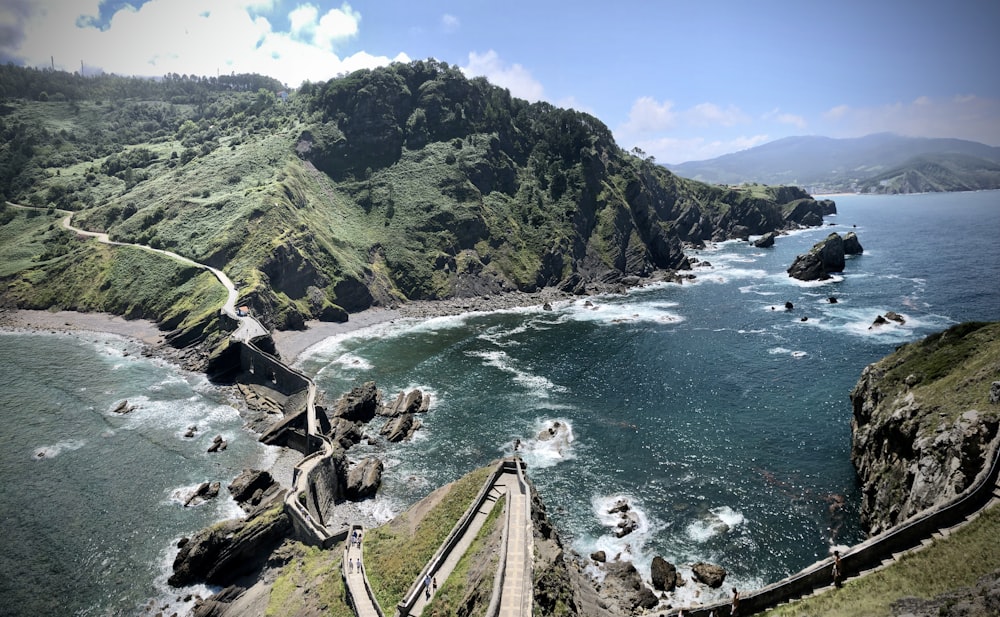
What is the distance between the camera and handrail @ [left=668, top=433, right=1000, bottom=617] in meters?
32.0

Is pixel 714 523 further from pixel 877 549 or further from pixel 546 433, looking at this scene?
pixel 546 433

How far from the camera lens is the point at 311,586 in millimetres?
40281

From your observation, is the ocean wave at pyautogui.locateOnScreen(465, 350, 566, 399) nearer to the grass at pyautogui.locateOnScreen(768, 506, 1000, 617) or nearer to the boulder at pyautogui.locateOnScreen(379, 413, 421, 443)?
the boulder at pyautogui.locateOnScreen(379, 413, 421, 443)

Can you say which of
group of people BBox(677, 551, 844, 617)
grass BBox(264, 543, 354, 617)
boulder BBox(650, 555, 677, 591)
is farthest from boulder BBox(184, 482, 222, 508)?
group of people BBox(677, 551, 844, 617)

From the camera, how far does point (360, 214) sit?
159375 mm

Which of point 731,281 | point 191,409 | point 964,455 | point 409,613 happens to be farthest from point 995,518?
point 731,281

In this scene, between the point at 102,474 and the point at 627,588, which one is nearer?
the point at 627,588

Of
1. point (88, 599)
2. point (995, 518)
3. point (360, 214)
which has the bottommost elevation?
point (88, 599)

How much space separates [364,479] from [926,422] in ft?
180

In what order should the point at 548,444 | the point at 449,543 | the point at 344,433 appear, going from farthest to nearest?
1. the point at 344,433
2. the point at 548,444
3. the point at 449,543

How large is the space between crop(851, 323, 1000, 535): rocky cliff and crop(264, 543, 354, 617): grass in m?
42.6

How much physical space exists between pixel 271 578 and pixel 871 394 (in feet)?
207

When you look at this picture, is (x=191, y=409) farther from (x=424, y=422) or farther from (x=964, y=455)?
(x=964, y=455)

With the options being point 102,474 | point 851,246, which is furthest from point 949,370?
point 851,246
